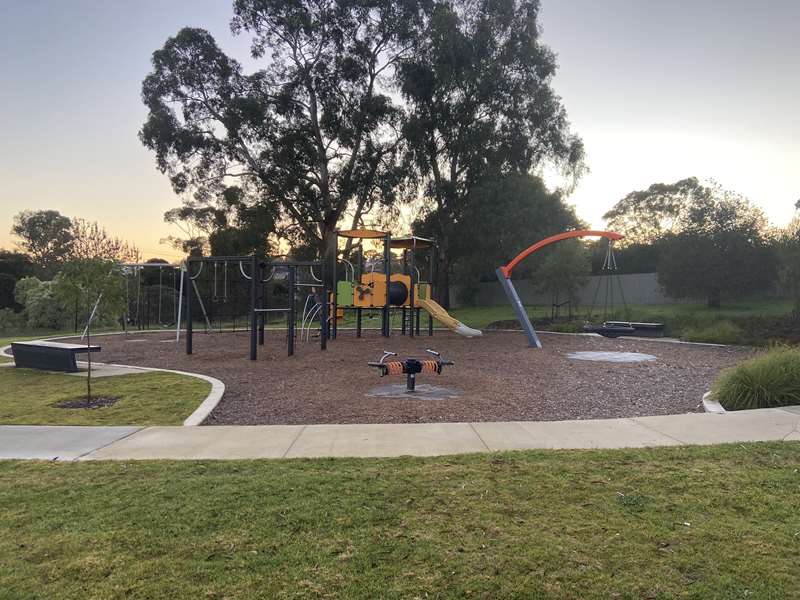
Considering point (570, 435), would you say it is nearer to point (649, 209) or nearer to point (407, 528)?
point (407, 528)

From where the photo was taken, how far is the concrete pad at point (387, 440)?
498 cm

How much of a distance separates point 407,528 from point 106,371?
30.5ft

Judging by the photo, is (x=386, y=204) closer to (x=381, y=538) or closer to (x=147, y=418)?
(x=147, y=418)

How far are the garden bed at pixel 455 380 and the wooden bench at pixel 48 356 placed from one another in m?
1.43

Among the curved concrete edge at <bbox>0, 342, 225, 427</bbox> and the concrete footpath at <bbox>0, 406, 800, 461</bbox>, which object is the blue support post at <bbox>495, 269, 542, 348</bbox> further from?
the curved concrete edge at <bbox>0, 342, 225, 427</bbox>

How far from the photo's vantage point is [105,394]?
8258 millimetres

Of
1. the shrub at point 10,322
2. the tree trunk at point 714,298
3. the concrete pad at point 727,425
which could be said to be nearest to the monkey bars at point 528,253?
the concrete pad at point 727,425

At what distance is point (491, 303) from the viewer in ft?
136

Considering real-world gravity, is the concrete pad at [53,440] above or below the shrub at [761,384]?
below

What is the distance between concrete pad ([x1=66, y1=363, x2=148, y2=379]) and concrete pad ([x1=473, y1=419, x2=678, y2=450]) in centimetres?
747

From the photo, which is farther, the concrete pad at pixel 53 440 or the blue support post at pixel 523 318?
the blue support post at pixel 523 318

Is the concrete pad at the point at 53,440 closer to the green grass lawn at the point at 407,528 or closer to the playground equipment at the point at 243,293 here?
the green grass lawn at the point at 407,528

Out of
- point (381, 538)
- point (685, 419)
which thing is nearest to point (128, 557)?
point (381, 538)

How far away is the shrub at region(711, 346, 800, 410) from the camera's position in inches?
281
